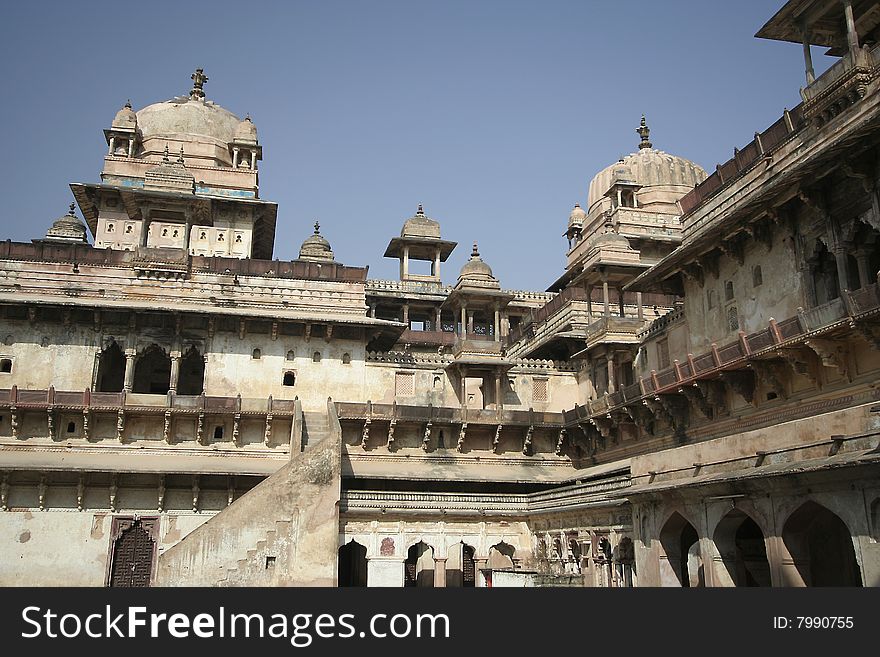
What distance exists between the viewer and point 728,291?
23750mm

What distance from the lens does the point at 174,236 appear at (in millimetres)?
→ 39250

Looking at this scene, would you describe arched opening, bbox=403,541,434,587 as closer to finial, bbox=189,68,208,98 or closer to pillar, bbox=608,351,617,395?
pillar, bbox=608,351,617,395

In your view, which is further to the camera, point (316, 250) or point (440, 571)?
point (316, 250)

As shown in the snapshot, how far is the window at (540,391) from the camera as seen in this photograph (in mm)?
32906

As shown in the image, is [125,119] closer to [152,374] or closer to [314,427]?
[152,374]

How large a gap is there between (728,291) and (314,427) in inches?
559

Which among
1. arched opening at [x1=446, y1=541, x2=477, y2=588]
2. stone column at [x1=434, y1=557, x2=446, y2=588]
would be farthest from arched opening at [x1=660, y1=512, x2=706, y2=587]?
stone column at [x1=434, y1=557, x2=446, y2=588]

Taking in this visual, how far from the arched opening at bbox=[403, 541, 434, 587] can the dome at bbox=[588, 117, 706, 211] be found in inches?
946

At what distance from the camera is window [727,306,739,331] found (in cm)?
2323
